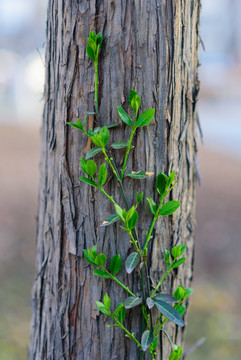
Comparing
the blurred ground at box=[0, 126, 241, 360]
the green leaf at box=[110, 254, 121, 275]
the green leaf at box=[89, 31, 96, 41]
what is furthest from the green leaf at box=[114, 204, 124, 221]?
the blurred ground at box=[0, 126, 241, 360]

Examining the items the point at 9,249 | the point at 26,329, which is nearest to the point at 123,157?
the point at 26,329

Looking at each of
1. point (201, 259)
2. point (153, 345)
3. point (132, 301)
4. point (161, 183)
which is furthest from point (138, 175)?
point (201, 259)

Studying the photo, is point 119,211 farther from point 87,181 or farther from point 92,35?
point 92,35

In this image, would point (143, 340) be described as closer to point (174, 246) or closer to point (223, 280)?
point (174, 246)

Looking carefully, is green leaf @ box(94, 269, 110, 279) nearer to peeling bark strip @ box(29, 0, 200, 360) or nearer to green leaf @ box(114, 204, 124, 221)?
peeling bark strip @ box(29, 0, 200, 360)

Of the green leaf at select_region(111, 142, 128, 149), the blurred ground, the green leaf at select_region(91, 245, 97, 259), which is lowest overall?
the blurred ground

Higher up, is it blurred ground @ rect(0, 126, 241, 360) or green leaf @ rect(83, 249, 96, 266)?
green leaf @ rect(83, 249, 96, 266)

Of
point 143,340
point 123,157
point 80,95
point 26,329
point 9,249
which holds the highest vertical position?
point 80,95
